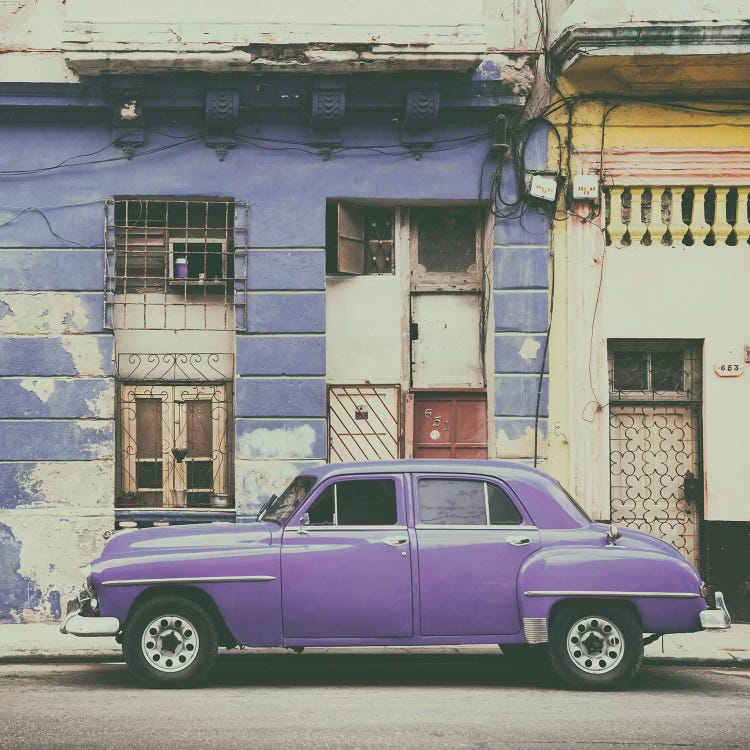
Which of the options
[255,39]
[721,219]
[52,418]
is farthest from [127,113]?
[721,219]

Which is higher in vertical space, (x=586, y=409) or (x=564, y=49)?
(x=564, y=49)

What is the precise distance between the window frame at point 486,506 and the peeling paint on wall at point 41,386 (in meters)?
5.04

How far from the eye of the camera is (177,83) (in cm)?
1284

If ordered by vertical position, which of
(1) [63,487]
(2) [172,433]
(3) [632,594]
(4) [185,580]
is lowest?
(3) [632,594]

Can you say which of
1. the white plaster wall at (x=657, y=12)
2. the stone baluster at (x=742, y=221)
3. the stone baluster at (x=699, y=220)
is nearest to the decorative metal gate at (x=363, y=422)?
the stone baluster at (x=699, y=220)

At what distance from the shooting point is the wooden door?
44.0ft

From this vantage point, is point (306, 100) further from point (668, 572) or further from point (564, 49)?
point (668, 572)

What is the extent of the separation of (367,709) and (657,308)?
6.47 metres

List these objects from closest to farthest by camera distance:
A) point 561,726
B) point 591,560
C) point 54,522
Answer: point 561,726 → point 591,560 → point 54,522

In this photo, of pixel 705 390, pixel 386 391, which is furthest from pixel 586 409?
pixel 386 391

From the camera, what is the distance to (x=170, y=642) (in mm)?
9008

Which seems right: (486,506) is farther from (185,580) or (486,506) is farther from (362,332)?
(362,332)

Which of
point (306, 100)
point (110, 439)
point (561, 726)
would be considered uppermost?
point (306, 100)

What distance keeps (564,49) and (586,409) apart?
141 inches
